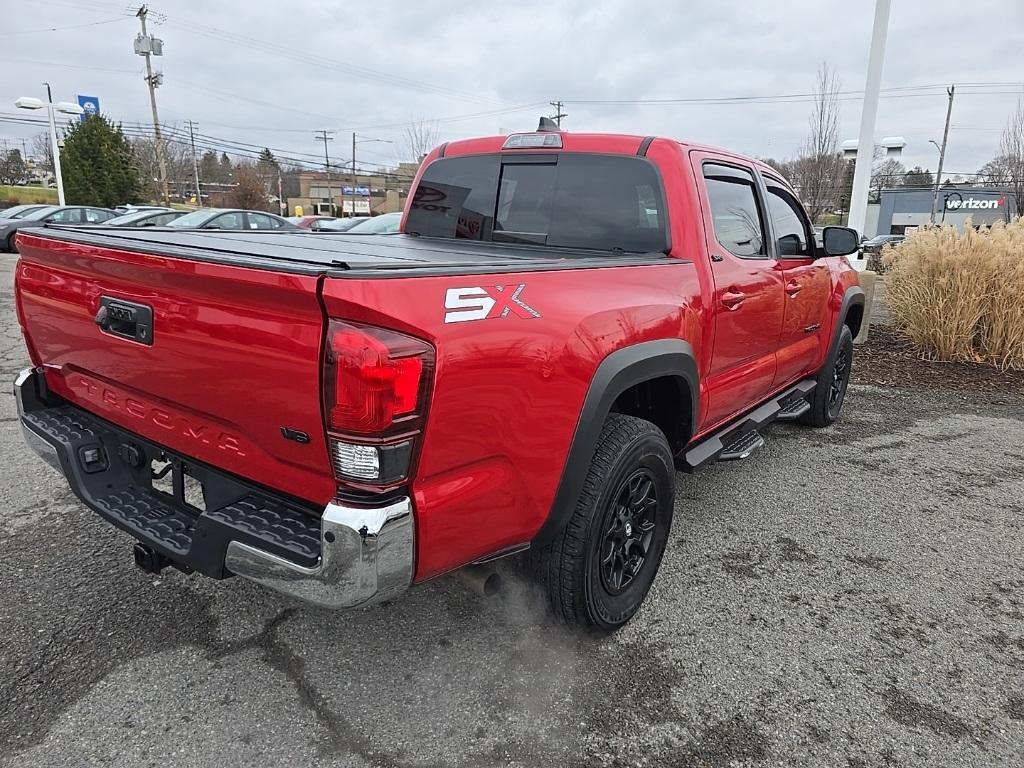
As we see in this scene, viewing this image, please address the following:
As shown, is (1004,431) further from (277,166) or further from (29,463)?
(277,166)

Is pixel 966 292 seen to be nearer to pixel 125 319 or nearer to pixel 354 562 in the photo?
pixel 354 562

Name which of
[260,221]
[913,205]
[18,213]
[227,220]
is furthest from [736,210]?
[913,205]

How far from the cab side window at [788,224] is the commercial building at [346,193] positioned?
266 ft

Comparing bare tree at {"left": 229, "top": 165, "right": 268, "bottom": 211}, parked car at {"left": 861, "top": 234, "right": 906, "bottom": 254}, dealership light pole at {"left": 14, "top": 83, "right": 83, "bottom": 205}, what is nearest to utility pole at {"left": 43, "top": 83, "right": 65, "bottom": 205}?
dealership light pole at {"left": 14, "top": 83, "right": 83, "bottom": 205}

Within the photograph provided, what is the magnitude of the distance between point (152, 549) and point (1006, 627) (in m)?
3.43

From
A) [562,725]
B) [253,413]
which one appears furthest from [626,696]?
[253,413]

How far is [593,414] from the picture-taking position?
2400 millimetres

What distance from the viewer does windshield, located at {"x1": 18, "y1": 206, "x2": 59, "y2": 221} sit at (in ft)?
65.3

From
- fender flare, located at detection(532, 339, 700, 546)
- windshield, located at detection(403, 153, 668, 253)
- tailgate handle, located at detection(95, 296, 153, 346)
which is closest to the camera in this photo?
tailgate handle, located at detection(95, 296, 153, 346)

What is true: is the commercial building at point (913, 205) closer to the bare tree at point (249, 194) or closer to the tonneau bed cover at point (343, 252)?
the bare tree at point (249, 194)

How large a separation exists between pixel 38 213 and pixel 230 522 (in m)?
23.5

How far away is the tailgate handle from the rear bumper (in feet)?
1.29

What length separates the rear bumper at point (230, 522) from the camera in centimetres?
183

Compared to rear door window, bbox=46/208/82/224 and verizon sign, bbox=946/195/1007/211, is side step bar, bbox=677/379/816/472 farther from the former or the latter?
verizon sign, bbox=946/195/1007/211
